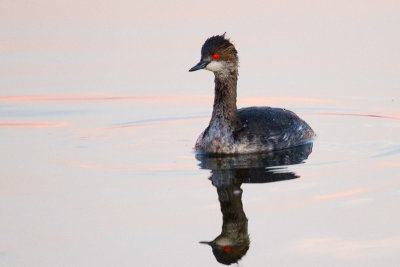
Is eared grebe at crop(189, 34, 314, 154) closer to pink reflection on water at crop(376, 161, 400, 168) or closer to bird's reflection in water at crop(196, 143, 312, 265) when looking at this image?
bird's reflection in water at crop(196, 143, 312, 265)

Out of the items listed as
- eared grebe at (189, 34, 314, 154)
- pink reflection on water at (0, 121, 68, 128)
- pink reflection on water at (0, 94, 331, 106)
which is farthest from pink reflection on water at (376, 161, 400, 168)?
pink reflection on water at (0, 121, 68, 128)

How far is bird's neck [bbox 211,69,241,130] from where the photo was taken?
50.0ft

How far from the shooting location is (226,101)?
15.3 meters

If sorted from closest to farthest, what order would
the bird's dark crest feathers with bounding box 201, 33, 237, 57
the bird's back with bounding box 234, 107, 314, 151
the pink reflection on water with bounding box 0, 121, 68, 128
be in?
the bird's back with bounding box 234, 107, 314, 151 < the bird's dark crest feathers with bounding box 201, 33, 237, 57 < the pink reflection on water with bounding box 0, 121, 68, 128

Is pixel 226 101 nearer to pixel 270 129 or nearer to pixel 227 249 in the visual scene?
pixel 270 129

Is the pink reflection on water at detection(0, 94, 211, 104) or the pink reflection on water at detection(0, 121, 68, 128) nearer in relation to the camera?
the pink reflection on water at detection(0, 121, 68, 128)

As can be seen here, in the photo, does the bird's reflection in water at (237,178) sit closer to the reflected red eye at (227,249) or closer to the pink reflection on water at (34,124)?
the reflected red eye at (227,249)

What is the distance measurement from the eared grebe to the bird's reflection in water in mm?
204

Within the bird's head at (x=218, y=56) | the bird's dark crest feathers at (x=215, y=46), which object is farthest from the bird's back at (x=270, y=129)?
the bird's dark crest feathers at (x=215, y=46)

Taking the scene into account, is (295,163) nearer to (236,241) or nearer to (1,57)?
(236,241)

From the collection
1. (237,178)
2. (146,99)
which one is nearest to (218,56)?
(237,178)

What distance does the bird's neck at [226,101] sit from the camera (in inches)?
599

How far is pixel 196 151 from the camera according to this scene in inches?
591

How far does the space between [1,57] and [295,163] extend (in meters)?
9.55
